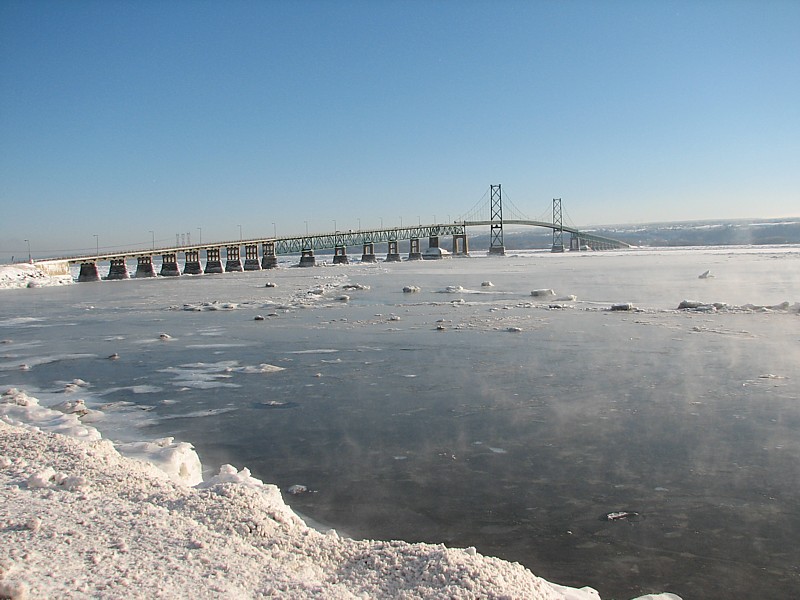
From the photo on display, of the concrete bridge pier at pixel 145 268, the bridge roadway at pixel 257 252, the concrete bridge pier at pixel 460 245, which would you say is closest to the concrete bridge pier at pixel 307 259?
the bridge roadway at pixel 257 252

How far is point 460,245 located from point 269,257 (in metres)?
48.4

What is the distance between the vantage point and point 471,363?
34.4 ft

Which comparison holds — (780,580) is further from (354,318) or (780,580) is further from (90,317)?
(90,317)

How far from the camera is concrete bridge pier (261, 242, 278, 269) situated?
78.1m

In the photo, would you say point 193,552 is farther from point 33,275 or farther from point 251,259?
point 251,259

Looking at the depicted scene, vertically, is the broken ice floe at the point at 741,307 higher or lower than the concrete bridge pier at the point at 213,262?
lower

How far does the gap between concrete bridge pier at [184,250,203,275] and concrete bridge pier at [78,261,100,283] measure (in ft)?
37.9

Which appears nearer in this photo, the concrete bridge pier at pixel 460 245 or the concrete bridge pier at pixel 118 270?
the concrete bridge pier at pixel 118 270

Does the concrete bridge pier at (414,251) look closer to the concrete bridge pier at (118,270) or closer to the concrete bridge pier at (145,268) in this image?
the concrete bridge pier at (145,268)

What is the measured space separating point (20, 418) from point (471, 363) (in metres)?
6.37

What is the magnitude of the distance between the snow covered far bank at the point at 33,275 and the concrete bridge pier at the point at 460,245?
6914cm

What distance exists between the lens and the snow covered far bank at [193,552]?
9.70 feet

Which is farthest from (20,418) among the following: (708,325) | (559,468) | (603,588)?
(708,325)

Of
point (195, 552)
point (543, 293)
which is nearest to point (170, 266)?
point (543, 293)
